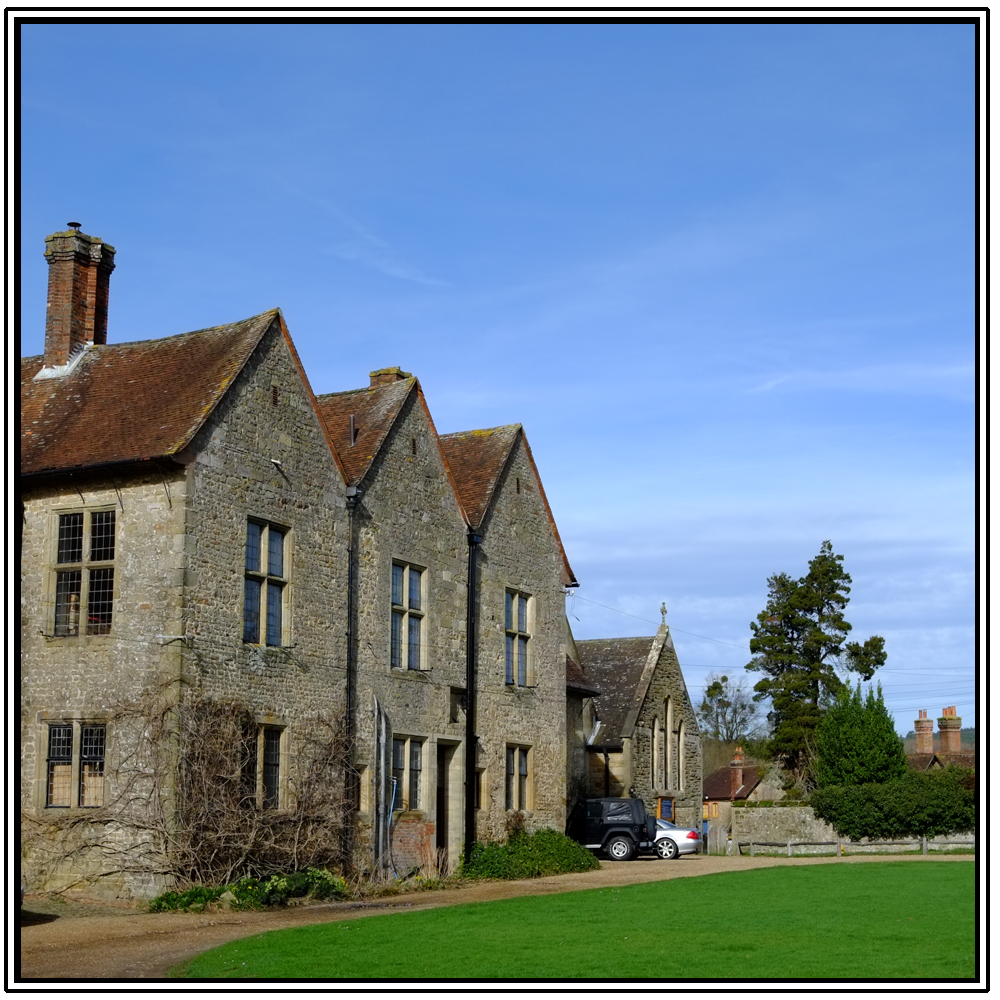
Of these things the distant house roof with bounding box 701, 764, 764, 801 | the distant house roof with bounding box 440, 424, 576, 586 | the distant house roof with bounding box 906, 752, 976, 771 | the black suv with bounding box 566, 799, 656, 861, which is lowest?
the distant house roof with bounding box 701, 764, 764, 801

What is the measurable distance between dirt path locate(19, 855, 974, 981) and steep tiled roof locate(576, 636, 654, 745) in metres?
12.8

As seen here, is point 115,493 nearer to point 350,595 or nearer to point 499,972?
point 350,595

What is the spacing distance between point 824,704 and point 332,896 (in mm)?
43438

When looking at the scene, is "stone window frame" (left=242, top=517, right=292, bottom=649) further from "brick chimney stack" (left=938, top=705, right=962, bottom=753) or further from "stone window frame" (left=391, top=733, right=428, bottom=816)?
"brick chimney stack" (left=938, top=705, right=962, bottom=753)

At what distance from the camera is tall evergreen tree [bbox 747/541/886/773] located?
199ft

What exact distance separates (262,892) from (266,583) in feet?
17.8

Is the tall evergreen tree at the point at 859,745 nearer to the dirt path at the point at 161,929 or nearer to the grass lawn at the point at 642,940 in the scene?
the dirt path at the point at 161,929

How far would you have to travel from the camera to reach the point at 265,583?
2288 cm

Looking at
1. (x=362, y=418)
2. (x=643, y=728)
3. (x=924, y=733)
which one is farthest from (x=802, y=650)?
(x=362, y=418)

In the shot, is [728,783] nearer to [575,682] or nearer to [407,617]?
[575,682]

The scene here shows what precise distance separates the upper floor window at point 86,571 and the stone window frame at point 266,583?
226 cm

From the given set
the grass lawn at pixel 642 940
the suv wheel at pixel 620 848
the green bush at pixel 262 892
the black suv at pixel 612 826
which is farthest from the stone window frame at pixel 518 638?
the green bush at pixel 262 892

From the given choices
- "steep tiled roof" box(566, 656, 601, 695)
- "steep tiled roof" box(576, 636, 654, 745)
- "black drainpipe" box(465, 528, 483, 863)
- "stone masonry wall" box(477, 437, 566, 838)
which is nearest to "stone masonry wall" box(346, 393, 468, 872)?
"black drainpipe" box(465, 528, 483, 863)
